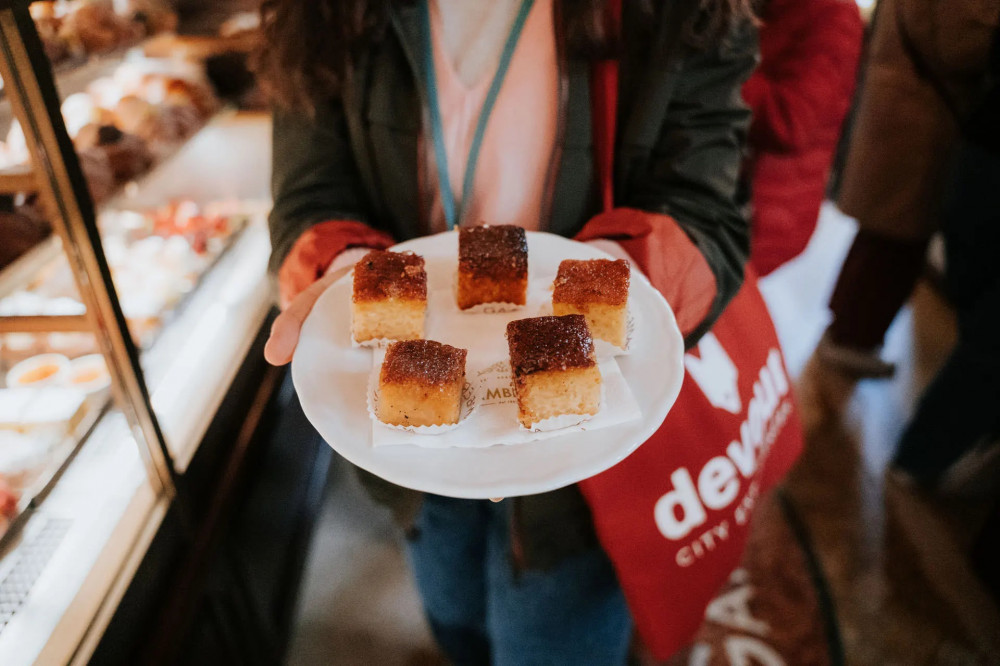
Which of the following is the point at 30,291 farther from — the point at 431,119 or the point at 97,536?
the point at 431,119

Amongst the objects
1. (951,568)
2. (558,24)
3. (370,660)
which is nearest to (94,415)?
(370,660)

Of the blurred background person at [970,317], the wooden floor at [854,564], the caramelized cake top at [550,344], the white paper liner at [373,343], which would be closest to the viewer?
the caramelized cake top at [550,344]

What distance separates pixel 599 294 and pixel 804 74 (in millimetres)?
1189

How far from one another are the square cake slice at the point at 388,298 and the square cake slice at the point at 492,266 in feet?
0.27

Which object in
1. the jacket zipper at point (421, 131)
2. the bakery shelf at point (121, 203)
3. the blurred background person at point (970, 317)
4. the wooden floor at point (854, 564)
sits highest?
the jacket zipper at point (421, 131)

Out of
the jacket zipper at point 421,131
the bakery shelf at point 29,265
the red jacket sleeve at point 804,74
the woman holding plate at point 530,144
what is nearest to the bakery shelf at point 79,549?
the bakery shelf at point 29,265

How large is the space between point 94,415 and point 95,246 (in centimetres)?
53

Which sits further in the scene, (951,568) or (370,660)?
(951,568)

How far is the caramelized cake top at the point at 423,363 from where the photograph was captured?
101 cm

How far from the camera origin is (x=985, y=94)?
229cm

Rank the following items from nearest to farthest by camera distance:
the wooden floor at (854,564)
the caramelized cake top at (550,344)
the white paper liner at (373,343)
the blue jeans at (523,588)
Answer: the caramelized cake top at (550,344) → the white paper liner at (373,343) → the blue jeans at (523,588) → the wooden floor at (854,564)

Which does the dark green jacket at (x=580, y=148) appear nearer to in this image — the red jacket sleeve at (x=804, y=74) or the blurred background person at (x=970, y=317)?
the red jacket sleeve at (x=804, y=74)

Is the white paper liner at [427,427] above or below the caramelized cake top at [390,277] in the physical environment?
below

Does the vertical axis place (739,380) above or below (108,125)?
below
